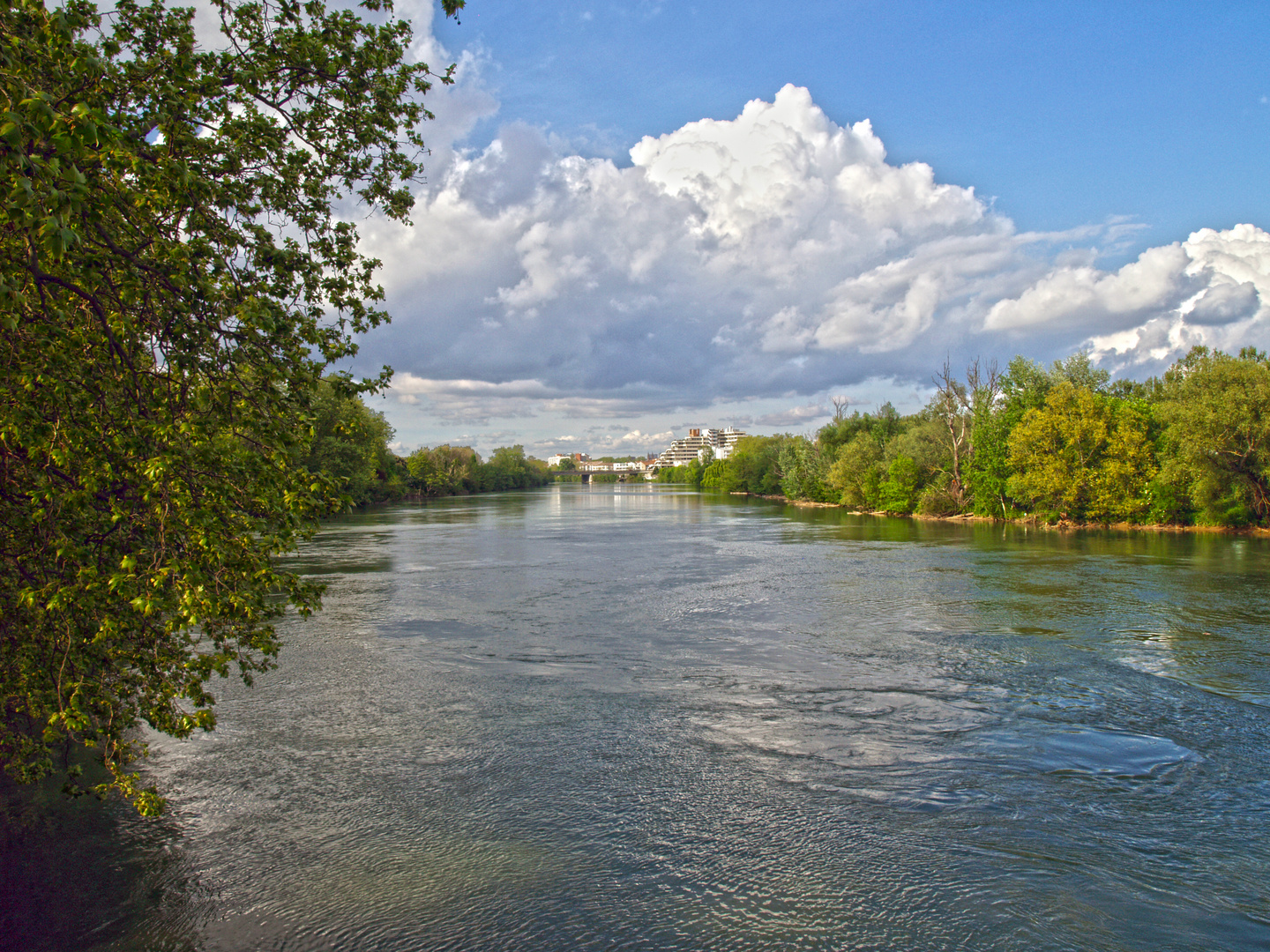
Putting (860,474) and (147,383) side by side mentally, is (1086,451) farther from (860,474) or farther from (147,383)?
(147,383)

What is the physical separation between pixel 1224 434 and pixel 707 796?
4223 centimetres

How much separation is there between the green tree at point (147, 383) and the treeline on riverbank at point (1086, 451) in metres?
45.4

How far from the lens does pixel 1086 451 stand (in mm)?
48562

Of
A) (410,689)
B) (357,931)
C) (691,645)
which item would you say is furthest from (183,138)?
(691,645)

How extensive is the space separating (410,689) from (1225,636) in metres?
17.0

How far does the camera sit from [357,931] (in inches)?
256

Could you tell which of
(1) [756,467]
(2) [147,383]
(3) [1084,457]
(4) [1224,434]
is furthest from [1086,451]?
(1) [756,467]

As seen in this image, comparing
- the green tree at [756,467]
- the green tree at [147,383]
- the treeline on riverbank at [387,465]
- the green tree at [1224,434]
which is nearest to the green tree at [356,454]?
the treeline on riverbank at [387,465]

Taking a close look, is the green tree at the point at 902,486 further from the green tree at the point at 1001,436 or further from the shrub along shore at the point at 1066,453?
the green tree at the point at 1001,436

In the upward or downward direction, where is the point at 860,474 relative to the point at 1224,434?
downward

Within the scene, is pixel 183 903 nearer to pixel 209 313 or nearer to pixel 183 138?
pixel 209 313

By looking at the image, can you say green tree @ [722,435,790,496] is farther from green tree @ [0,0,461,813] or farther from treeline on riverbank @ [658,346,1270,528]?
green tree @ [0,0,461,813]

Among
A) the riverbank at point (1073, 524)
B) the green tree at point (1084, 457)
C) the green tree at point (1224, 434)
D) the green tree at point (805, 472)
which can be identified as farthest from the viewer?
the green tree at point (805, 472)

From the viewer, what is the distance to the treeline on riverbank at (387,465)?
2318 inches
